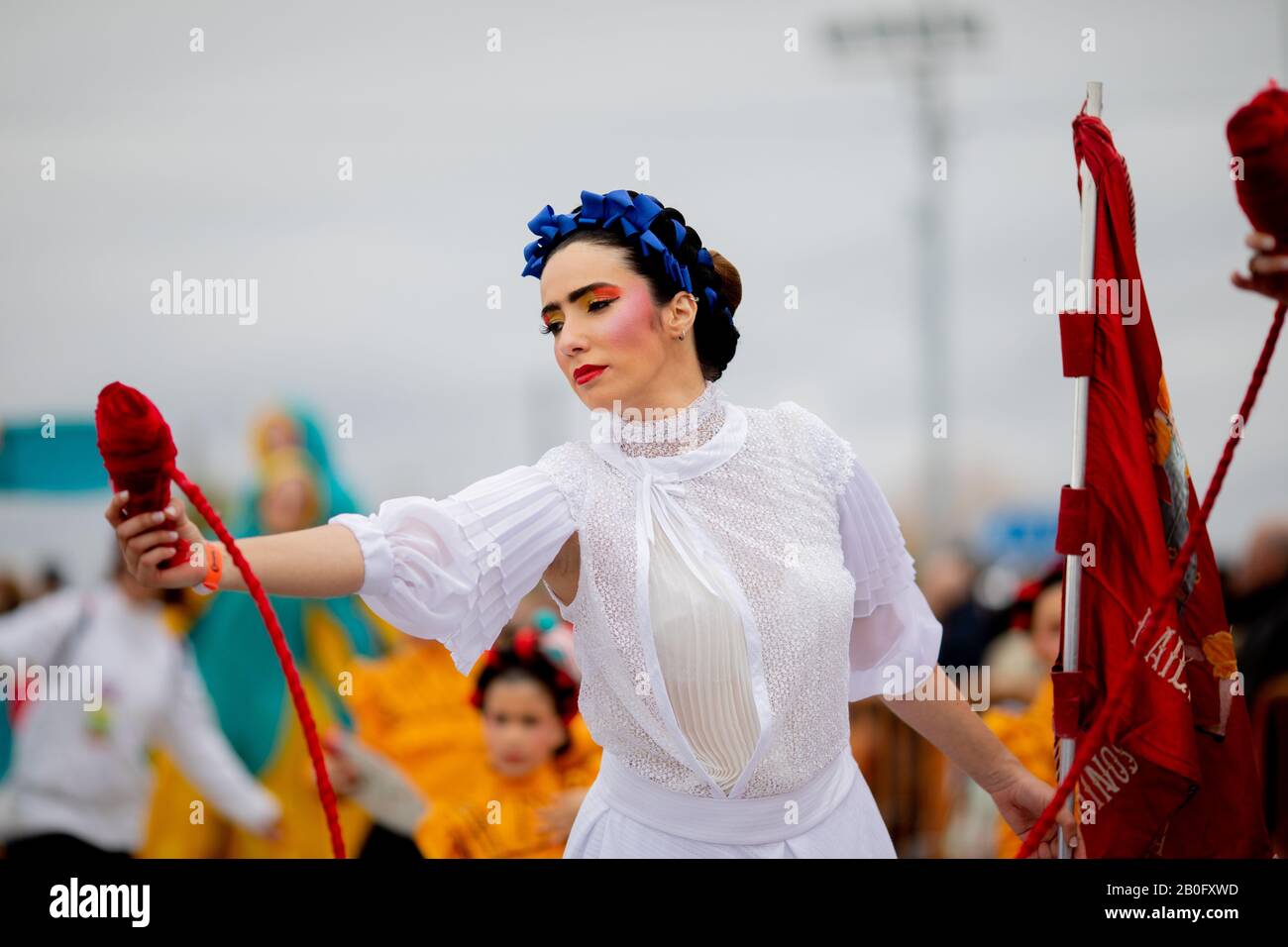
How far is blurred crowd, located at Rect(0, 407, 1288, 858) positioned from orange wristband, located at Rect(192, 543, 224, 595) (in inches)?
82.3

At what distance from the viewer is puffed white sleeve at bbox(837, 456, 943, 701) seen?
101 inches

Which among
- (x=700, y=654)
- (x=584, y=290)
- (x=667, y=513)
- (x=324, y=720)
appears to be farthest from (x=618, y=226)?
(x=324, y=720)

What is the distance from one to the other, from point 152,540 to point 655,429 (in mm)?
861

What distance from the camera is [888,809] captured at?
20.5 feet

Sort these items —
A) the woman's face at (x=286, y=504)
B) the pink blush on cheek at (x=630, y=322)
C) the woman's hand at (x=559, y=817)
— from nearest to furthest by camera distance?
the pink blush on cheek at (x=630, y=322) → the woman's hand at (x=559, y=817) → the woman's face at (x=286, y=504)

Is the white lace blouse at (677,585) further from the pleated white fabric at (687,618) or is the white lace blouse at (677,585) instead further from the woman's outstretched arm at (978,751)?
the woman's outstretched arm at (978,751)

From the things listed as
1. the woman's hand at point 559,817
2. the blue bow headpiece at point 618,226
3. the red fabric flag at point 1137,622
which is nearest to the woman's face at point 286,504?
the woman's hand at point 559,817

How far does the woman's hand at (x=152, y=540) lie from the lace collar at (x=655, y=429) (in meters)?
0.77

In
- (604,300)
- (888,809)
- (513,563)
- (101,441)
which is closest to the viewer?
(101,441)

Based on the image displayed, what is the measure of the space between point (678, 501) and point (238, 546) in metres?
0.70

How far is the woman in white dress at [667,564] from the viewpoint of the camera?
2244mm

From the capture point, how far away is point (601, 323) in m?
2.38
